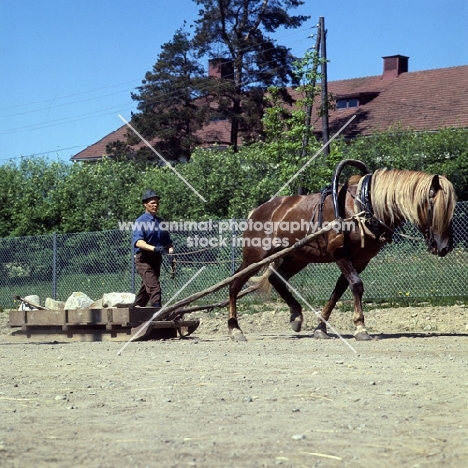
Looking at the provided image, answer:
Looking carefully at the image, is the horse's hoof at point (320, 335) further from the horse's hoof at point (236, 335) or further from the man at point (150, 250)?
the man at point (150, 250)

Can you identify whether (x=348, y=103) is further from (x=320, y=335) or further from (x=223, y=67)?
(x=320, y=335)

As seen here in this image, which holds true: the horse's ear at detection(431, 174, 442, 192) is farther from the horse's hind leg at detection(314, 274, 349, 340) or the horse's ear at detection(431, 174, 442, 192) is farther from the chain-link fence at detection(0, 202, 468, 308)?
the chain-link fence at detection(0, 202, 468, 308)

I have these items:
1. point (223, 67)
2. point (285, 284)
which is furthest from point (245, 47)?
point (285, 284)

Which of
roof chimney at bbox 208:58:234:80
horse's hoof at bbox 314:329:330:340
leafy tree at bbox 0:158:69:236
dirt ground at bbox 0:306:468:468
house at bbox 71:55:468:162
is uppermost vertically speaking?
roof chimney at bbox 208:58:234:80

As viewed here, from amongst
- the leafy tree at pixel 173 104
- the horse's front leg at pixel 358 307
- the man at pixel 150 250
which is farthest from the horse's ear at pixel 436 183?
the leafy tree at pixel 173 104

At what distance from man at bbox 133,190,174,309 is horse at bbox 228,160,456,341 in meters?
1.21

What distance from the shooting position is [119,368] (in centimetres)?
938

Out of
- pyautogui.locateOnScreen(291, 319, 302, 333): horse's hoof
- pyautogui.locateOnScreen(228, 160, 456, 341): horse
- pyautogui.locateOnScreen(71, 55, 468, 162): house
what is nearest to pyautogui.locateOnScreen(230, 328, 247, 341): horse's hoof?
pyautogui.locateOnScreen(228, 160, 456, 341): horse

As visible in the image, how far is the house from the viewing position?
36916mm

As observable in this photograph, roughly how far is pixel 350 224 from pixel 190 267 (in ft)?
27.8

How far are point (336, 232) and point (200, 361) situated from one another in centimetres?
314

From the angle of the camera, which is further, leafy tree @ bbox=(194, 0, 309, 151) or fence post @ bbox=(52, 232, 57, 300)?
leafy tree @ bbox=(194, 0, 309, 151)

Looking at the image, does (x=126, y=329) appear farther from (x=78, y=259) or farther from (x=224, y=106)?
(x=224, y=106)

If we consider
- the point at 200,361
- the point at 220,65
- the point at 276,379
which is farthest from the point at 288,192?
the point at 220,65
